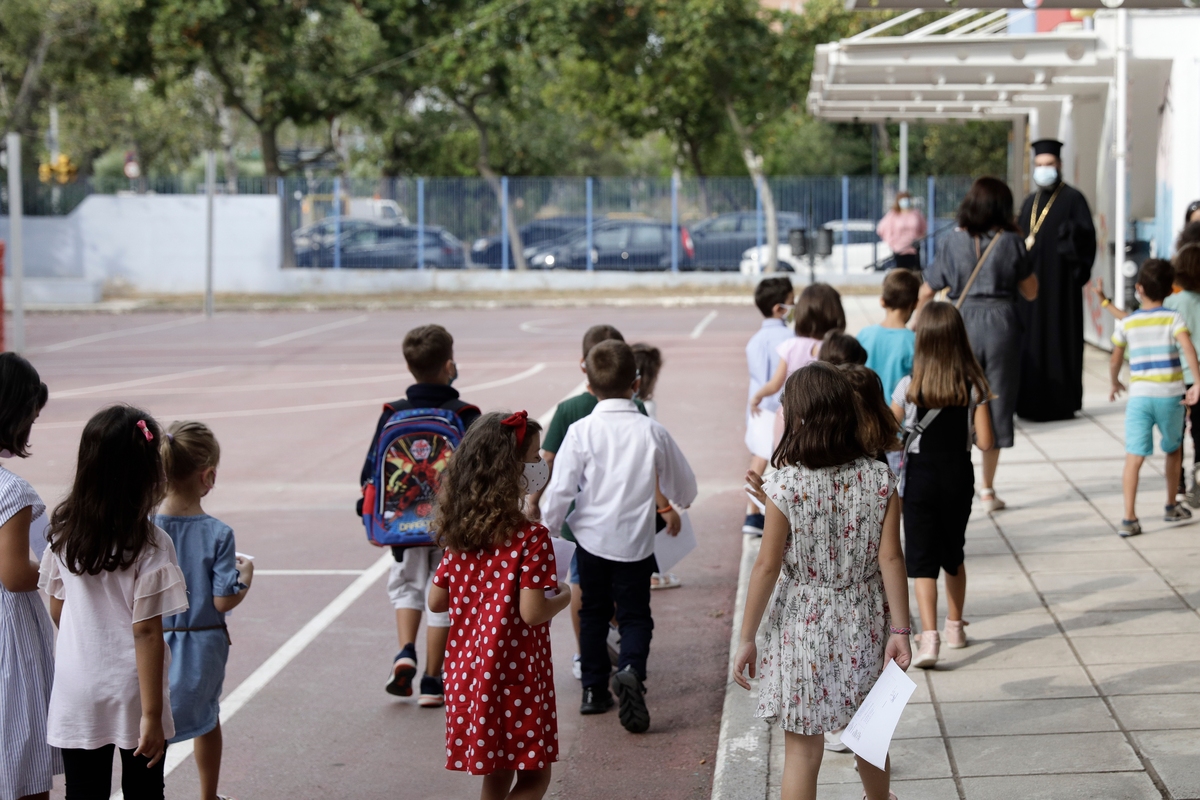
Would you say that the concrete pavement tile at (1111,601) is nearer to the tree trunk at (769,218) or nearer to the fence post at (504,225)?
the tree trunk at (769,218)

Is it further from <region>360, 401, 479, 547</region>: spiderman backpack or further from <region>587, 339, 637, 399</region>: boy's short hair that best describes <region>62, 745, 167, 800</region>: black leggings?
<region>587, 339, 637, 399</region>: boy's short hair

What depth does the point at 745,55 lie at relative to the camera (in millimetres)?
34000

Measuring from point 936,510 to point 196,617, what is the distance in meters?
2.95

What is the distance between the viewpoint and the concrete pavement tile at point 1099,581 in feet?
20.9

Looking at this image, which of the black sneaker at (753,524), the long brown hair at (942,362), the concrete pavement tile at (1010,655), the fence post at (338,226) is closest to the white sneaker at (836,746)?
the concrete pavement tile at (1010,655)

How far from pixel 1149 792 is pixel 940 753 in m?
0.71

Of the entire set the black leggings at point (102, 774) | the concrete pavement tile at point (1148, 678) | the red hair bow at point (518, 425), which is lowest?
the concrete pavement tile at point (1148, 678)

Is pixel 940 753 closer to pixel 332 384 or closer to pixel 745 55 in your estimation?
pixel 332 384

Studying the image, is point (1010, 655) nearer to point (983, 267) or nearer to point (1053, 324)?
point (983, 267)

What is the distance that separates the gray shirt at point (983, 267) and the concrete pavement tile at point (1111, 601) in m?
2.25

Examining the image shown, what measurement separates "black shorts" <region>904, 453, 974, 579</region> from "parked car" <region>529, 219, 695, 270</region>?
2739 cm

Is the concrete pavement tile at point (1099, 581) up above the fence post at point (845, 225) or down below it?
below

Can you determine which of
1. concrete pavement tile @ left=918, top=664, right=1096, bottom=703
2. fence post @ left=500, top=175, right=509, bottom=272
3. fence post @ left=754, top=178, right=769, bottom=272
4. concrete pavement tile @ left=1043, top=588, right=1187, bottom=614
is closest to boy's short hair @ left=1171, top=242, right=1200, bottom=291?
concrete pavement tile @ left=1043, top=588, right=1187, bottom=614

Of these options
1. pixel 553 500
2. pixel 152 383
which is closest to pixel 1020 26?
pixel 152 383
